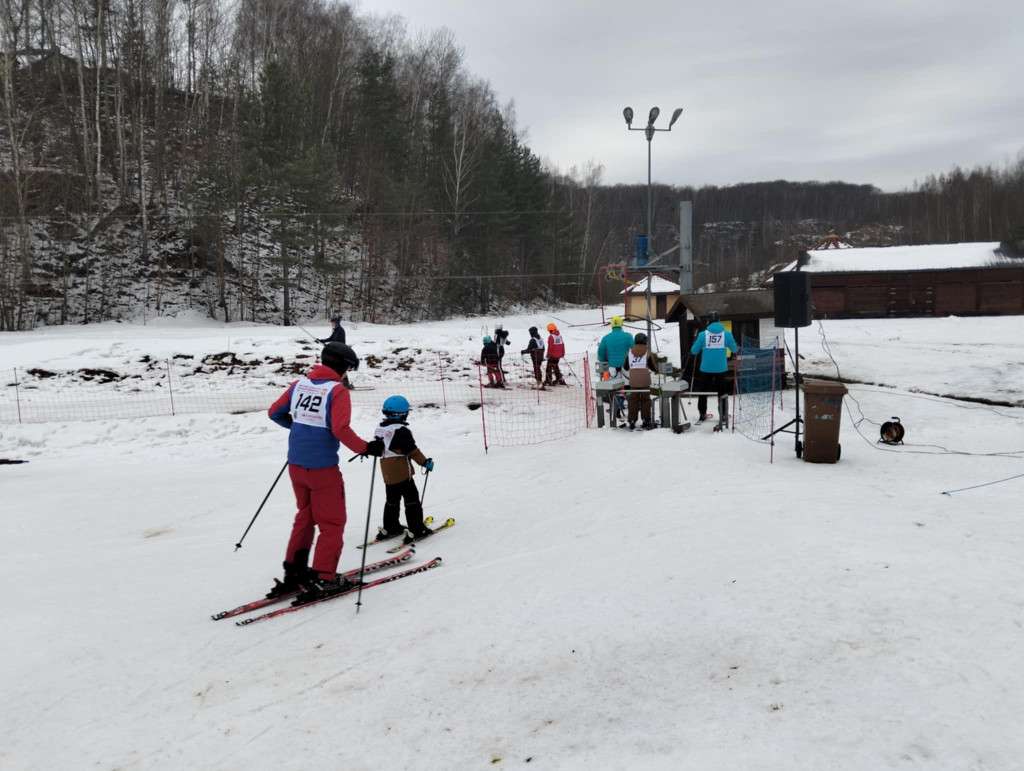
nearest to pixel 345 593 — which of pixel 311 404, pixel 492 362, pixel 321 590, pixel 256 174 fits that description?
pixel 321 590

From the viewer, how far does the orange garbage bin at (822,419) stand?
8047mm

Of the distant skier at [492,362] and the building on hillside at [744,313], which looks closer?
the building on hillside at [744,313]

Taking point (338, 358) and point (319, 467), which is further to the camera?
point (338, 358)

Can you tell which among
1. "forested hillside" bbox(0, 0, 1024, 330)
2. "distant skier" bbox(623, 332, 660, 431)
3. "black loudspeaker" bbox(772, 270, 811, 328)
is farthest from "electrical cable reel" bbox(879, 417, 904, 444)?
"forested hillside" bbox(0, 0, 1024, 330)

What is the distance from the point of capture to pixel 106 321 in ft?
101

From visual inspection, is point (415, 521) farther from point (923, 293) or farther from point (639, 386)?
point (923, 293)

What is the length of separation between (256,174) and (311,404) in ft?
96.9

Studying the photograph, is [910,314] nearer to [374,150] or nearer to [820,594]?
[374,150]

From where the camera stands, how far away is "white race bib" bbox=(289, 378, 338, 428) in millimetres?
4996

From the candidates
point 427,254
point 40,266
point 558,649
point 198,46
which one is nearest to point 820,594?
point 558,649

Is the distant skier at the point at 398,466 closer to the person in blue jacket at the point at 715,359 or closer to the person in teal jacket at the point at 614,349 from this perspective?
the person in blue jacket at the point at 715,359

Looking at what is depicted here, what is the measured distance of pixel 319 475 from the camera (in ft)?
16.5

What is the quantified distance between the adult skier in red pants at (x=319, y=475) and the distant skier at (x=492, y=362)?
11309mm

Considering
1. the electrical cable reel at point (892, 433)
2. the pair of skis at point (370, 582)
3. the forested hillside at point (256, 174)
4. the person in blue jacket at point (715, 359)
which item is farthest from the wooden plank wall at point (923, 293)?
the pair of skis at point (370, 582)
